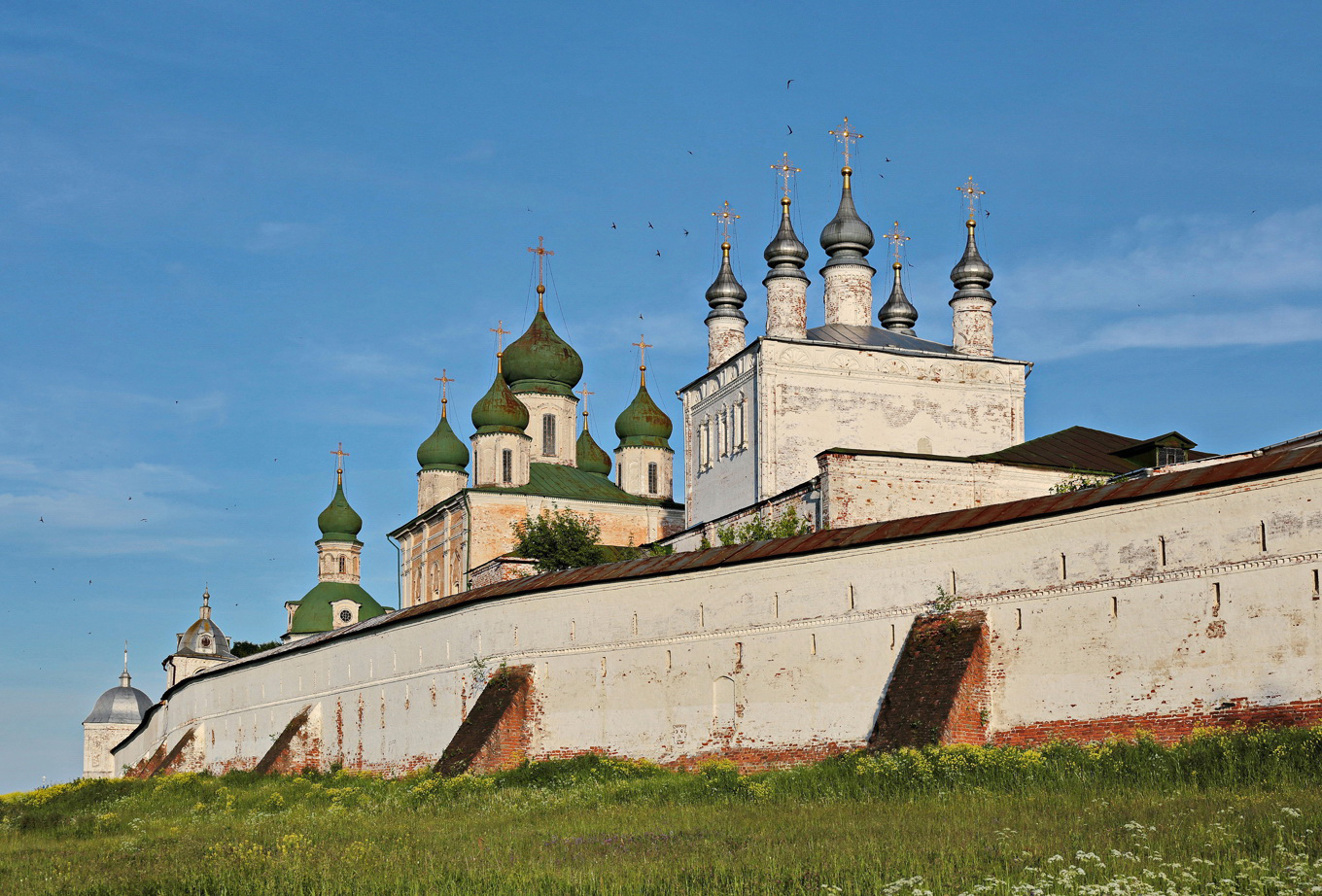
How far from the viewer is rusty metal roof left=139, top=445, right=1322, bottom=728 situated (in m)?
14.7

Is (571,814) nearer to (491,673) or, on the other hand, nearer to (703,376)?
(491,673)

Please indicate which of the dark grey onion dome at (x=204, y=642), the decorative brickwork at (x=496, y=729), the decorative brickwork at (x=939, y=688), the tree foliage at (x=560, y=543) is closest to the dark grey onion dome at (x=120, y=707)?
the dark grey onion dome at (x=204, y=642)

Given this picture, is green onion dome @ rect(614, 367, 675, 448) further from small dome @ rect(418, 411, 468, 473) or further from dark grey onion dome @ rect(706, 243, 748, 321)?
dark grey onion dome @ rect(706, 243, 748, 321)

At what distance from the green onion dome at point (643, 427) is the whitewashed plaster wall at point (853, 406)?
12973 mm

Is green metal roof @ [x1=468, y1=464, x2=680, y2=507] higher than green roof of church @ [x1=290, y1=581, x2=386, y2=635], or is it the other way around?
green metal roof @ [x1=468, y1=464, x2=680, y2=507]

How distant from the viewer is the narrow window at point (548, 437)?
44906 millimetres

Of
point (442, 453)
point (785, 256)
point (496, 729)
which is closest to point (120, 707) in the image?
point (442, 453)

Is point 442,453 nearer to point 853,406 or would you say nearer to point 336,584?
point 336,584

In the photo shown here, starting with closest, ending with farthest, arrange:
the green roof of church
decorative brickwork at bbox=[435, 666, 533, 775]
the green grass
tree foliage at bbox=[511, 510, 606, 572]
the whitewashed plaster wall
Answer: the green grass → decorative brickwork at bbox=[435, 666, 533, 775] → the whitewashed plaster wall → tree foliage at bbox=[511, 510, 606, 572] → the green roof of church

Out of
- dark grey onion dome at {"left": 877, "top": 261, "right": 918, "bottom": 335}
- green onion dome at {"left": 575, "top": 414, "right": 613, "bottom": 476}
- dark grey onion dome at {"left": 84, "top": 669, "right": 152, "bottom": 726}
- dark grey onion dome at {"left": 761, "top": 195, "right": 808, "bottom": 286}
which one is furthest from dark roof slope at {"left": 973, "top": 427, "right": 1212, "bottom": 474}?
dark grey onion dome at {"left": 84, "top": 669, "right": 152, "bottom": 726}

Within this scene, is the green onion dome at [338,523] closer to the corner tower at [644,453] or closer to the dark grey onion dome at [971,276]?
the corner tower at [644,453]

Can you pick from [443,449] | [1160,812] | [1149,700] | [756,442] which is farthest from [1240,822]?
[443,449]

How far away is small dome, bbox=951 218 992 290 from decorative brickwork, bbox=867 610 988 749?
57.7ft

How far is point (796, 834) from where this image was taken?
1152cm
